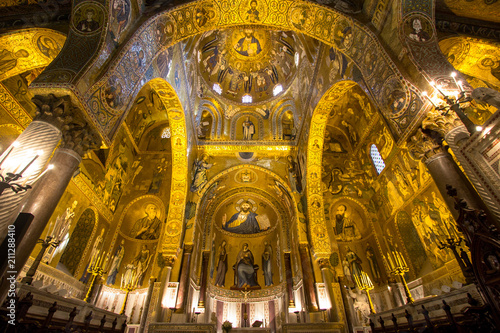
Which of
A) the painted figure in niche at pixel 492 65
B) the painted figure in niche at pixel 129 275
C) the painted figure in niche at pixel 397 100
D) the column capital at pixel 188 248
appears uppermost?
the painted figure in niche at pixel 492 65

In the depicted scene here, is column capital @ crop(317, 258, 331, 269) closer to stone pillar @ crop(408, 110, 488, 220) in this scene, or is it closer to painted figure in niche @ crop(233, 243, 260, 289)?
painted figure in niche @ crop(233, 243, 260, 289)

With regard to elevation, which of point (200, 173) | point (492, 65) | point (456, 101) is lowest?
point (456, 101)

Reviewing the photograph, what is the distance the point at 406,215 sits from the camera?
10.2 meters

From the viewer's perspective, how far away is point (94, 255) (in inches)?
409

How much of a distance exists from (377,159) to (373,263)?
17.5 feet

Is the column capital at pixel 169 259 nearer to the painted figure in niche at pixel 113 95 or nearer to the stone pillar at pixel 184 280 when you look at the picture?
the stone pillar at pixel 184 280

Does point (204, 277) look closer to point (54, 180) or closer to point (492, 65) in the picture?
point (54, 180)

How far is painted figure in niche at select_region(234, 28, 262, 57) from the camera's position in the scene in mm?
14086

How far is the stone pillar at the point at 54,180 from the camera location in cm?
345

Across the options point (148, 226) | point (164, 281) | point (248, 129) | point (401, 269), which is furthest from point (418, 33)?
point (148, 226)

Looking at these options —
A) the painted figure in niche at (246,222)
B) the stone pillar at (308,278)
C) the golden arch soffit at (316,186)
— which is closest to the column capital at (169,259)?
the painted figure in niche at (246,222)

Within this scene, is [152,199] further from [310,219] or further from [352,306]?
[352,306]

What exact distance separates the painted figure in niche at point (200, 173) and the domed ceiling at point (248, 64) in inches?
175

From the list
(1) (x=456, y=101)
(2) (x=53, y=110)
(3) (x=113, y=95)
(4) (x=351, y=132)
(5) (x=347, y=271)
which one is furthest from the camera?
(4) (x=351, y=132)
